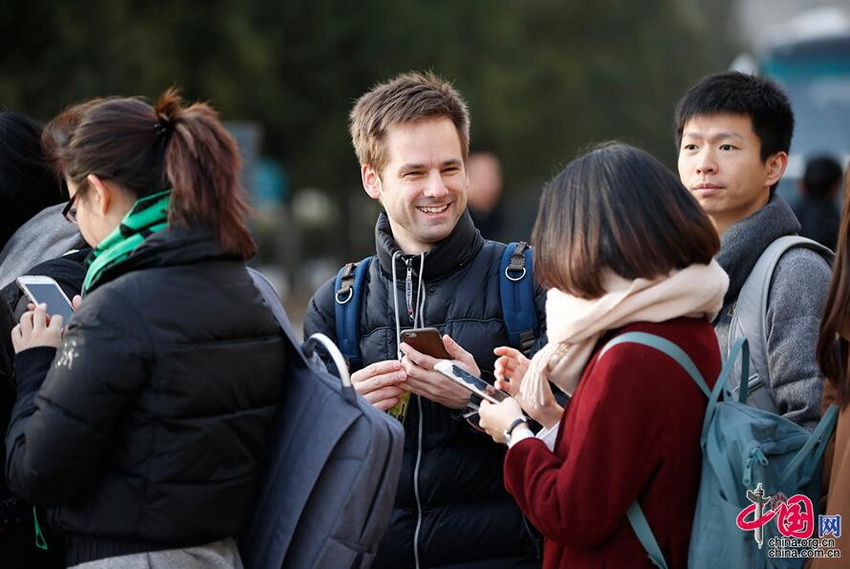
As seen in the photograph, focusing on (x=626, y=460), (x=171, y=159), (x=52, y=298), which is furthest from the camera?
(x=52, y=298)

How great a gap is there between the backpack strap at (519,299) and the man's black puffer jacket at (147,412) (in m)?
0.91

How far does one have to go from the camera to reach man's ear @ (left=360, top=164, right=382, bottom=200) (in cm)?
370

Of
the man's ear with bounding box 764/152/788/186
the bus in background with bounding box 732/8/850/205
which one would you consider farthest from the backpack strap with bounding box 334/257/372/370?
the bus in background with bounding box 732/8/850/205

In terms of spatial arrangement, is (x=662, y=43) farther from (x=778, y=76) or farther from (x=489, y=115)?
(x=778, y=76)

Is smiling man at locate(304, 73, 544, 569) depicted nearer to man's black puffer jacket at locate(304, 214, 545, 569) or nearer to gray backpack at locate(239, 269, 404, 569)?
man's black puffer jacket at locate(304, 214, 545, 569)

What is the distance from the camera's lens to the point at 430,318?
349cm

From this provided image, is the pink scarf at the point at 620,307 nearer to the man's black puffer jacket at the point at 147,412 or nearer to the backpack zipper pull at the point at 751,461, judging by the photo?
the backpack zipper pull at the point at 751,461

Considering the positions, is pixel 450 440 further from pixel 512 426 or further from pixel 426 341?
pixel 512 426

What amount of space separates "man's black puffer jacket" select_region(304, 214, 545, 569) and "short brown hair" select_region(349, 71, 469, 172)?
283 millimetres

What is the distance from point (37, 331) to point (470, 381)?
1.09m

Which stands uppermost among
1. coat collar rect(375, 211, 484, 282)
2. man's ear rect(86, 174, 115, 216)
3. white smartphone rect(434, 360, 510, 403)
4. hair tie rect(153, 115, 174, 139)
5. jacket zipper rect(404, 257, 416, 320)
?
hair tie rect(153, 115, 174, 139)

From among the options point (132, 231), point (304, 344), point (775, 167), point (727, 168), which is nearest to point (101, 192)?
point (132, 231)

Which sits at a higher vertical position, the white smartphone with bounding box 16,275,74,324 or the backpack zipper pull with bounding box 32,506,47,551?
the white smartphone with bounding box 16,275,74,324

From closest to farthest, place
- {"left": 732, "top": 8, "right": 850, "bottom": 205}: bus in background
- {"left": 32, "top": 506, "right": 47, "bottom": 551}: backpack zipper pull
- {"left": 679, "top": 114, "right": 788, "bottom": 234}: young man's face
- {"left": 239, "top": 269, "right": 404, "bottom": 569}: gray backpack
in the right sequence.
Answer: {"left": 239, "top": 269, "right": 404, "bottom": 569}: gray backpack → {"left": 32, "top": 506, "right": 47, "bottom": 551}: backpack zipper pull → {"left": 679, "top": 114, "right": 788, "bottom": 234}: young man's face → {"left": 732, "top": 8, "right": 850, "bottom": 205}: bus in background
